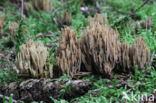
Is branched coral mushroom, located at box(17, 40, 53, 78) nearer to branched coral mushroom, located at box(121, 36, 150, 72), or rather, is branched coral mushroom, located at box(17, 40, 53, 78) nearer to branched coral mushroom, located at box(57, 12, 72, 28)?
branched coral mushroom, located at box(121, 36, 150, 72)

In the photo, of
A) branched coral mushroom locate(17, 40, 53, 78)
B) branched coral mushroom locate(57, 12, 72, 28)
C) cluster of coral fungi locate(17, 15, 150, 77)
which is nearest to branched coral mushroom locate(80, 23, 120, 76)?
cluster of coral fungi locate(17, 15, 150, 77)

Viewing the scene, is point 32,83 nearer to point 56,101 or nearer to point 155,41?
point 56,101

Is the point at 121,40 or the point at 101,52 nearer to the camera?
the point at 101,52

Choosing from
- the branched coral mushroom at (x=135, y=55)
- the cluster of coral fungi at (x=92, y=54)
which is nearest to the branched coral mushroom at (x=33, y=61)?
the cluster of coral fungi at (x=92, y=54)

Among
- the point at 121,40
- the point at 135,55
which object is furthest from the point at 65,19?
the point at 135,55

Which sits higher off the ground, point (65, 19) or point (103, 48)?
point (65, 19)

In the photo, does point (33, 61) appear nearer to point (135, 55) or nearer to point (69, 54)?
point (69, 54)
